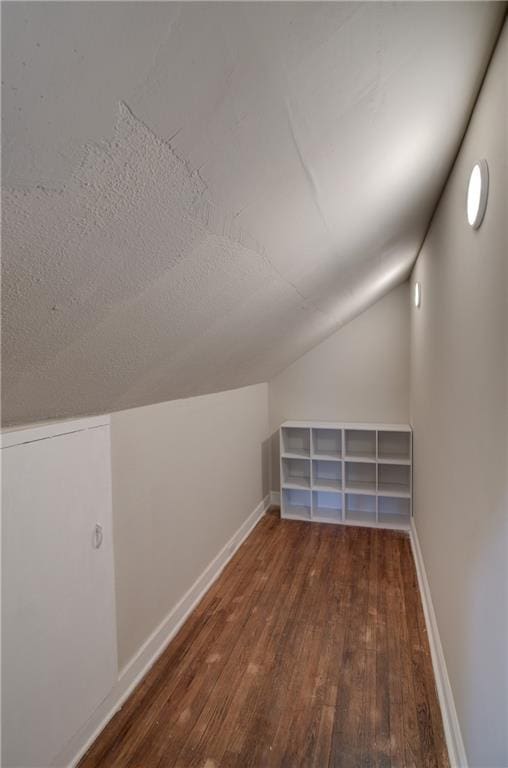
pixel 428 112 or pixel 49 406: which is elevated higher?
pixel 428 112

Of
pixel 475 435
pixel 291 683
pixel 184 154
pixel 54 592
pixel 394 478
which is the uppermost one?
pixel 184 154

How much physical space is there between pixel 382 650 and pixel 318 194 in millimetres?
1901

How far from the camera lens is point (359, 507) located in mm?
3447

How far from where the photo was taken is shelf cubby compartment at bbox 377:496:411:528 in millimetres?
3220

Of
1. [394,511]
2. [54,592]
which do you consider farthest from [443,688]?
[394,511]

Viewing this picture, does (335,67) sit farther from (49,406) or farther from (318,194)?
(49,406)

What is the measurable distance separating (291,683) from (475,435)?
4.15ft

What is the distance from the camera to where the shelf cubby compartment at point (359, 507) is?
10.9 ft

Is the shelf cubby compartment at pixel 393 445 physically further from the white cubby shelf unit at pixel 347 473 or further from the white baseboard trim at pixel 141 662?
the white baseboard trim at pixel 141 662

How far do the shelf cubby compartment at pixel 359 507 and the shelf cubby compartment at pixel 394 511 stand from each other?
0.21ft

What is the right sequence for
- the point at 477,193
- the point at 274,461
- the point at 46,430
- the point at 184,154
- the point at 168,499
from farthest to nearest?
1. the point at 274,461
2. the point at 168,499
3. the point at 46,430
4. the point at 477,193
5. the point at 184,154

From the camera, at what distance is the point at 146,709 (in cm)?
155

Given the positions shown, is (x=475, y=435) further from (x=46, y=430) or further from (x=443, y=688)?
(x=46, y=430)

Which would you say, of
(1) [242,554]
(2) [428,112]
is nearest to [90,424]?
(2) [428,112]
